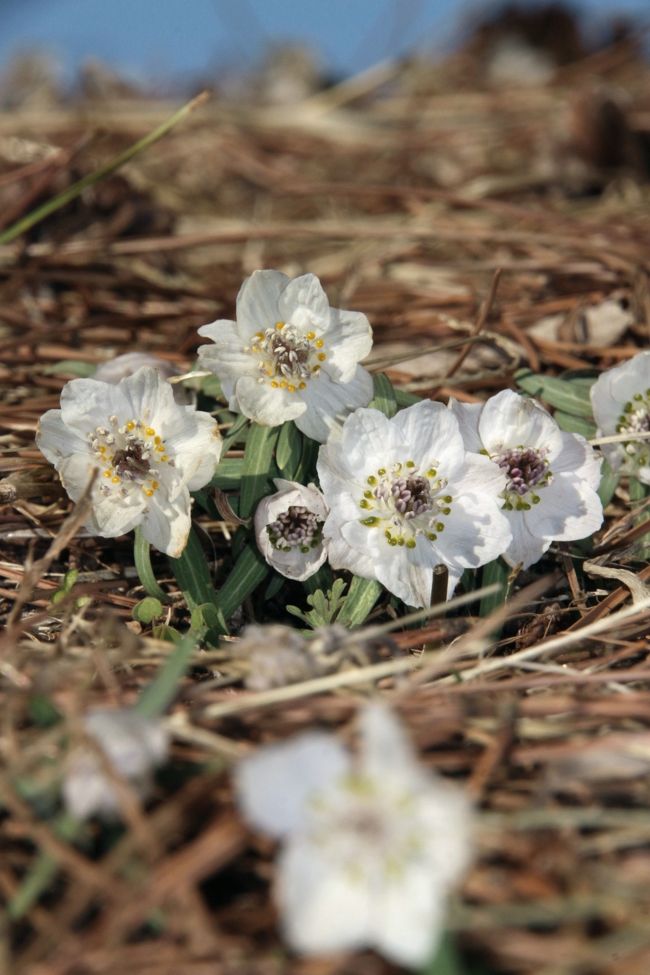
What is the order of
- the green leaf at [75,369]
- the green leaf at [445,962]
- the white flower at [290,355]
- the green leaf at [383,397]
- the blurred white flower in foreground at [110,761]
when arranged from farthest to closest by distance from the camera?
Answer: the green leaf at [75,369] < the green leaf at [383,397] < the white flower at [290,355] < the blurred white flower in foreground at [110,761] < the green leaf at [445,962]

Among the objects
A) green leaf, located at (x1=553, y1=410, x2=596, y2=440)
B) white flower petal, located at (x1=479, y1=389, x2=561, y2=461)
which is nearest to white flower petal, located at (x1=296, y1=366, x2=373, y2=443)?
white flower petal, located at (x1=479, y1=389, x2=561, y2=461)

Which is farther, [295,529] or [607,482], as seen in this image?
[607,482]

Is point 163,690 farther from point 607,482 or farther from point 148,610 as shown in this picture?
point 607,482

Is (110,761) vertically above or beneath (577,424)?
beneath

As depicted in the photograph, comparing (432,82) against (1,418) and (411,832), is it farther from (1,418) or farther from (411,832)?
(411,832)

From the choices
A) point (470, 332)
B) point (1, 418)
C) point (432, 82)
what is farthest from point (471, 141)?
point (1, 418)

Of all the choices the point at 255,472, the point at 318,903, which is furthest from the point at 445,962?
the point at 255,472

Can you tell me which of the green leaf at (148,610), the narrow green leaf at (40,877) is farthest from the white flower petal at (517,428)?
the narrow green leaf at (40,877)

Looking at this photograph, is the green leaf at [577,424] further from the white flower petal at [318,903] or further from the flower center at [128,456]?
the white flower petal at [318,903]
